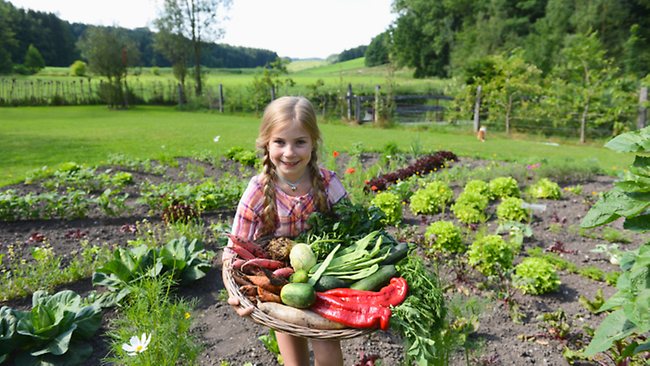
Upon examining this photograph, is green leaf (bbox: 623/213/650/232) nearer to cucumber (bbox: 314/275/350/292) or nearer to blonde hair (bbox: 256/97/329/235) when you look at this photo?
cucumber (bbox: 314/275/350/292)

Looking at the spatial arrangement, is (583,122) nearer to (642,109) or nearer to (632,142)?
(642,109)

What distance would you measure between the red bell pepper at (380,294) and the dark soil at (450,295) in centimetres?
120

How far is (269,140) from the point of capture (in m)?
2.53

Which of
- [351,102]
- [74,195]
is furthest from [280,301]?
[351,102]

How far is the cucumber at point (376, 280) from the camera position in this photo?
208cm

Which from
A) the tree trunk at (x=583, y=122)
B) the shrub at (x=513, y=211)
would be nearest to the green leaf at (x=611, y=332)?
the shrub at (x=513, y=211)

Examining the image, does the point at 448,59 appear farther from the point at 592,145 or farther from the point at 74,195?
the point at 74,195

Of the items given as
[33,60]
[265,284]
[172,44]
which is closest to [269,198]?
[265,284]

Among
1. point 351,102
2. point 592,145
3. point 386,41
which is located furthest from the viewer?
point 386,41

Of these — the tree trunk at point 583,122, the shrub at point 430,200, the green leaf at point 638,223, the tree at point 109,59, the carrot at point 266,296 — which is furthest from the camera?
the tree at point 109,59

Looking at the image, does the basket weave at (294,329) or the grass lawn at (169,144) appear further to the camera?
the grass lawn at (169,144)

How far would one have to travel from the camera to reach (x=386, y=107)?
1956cm

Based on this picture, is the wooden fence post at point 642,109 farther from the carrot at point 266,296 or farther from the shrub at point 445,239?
the carrot at point 266,296

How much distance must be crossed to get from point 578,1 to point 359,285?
106ft
